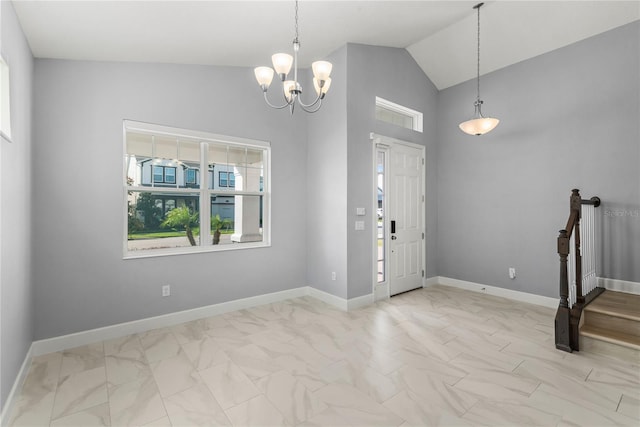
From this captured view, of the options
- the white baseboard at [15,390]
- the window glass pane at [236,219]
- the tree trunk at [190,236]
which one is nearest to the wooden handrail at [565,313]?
the window glass pane at [236,219]

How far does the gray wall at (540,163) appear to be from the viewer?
3.62 m

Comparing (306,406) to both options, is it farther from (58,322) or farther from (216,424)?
(58,322)

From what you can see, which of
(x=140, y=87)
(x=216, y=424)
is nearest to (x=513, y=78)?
(x=140, y=87)

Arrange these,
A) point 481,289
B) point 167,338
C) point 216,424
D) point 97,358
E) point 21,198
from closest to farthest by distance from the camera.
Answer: point 216,424 < point 21,198 < point 97,358 < point 167,338 < point 481,289

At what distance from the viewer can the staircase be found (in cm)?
281

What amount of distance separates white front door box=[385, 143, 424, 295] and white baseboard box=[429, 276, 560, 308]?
0.56m

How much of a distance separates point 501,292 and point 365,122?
3.29 m

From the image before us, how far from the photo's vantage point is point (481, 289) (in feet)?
15.9

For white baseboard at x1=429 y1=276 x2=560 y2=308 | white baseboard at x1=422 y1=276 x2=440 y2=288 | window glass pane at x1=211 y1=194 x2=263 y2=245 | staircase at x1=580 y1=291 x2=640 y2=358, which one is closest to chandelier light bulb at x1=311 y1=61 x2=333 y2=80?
window glass pane at x1=211 y1=194 x2=263 y2=245

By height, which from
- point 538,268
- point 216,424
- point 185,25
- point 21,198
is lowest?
point 216,424

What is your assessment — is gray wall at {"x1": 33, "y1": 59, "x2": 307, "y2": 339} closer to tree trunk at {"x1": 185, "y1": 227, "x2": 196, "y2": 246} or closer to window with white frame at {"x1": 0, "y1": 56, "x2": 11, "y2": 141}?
tree trunk at {"x1": 185, "y1": 227, "x2": 196, "y2": 246}

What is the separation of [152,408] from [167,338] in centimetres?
118

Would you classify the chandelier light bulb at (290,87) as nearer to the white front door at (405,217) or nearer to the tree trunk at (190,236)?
the tree trunk at (190,236)

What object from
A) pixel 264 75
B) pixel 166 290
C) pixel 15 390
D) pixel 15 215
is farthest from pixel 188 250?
pixel 264 75
